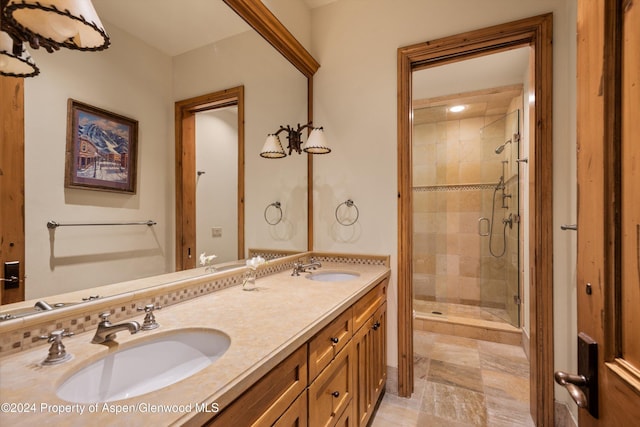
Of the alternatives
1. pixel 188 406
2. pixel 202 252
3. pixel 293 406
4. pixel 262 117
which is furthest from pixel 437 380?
pixel 262 117

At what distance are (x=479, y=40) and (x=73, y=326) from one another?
8.21 feet

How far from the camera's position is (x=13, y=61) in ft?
2.50

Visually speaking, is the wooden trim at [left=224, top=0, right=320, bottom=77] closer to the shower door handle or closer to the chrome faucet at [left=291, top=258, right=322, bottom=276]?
the chrome faucet at [left=291, top=258, right=322, bottom=276]

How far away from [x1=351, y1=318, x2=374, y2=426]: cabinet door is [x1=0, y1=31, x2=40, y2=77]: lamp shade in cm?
152

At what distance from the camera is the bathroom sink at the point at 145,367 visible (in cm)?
72

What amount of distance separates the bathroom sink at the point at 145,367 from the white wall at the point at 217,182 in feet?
1.70

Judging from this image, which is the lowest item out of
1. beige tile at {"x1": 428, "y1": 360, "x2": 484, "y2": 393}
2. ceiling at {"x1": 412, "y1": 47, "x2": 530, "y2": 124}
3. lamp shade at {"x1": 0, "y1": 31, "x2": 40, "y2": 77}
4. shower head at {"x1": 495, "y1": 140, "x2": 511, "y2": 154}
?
beige tile at {"x1": 428, "y1": 360, "x2": 484, "y2": 393}

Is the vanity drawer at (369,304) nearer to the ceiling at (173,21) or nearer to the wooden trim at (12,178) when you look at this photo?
the wooden trim at (12,178)

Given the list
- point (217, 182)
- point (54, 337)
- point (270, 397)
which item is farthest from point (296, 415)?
point (217, 182)

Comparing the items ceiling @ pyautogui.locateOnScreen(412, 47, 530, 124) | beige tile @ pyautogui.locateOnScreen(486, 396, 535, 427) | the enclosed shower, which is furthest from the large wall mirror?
the enclosed shower

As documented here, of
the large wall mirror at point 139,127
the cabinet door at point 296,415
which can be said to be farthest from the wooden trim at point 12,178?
the cabinet door at point 296,415

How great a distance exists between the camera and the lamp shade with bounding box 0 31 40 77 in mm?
729

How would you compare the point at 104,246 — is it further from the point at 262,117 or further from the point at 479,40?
the point at 479,40

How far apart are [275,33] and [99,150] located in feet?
4.65
